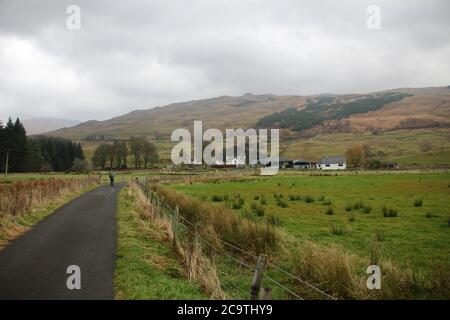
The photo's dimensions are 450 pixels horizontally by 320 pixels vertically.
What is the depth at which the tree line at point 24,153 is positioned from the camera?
316 ft

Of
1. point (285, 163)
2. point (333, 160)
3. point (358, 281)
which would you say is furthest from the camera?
point (285, 163)

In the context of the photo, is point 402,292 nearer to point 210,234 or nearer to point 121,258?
point 210,234

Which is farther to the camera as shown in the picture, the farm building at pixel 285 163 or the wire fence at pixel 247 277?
the farm building at pixel 285 163

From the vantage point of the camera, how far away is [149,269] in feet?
35.0

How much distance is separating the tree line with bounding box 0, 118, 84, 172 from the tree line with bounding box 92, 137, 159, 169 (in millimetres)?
9622

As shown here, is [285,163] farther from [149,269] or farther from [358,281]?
[358,281]

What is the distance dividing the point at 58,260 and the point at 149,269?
293 cm

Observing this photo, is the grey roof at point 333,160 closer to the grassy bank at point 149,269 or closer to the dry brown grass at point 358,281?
the grassy bank at point 149,269

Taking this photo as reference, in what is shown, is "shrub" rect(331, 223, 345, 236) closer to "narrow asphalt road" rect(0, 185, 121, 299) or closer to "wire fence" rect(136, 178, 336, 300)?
"wire fence" rect(136, 178, 336, 300)

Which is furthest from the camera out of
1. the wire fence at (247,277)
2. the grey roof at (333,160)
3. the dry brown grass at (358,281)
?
the grey roof at (333,160)

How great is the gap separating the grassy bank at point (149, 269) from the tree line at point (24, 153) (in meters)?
82.7

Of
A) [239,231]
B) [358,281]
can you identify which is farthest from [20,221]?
[358,281]

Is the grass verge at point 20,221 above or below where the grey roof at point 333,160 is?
above

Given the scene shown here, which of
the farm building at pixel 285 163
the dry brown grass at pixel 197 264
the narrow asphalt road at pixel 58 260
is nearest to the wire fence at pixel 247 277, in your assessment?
the dry brown grass at pixel 197 264
